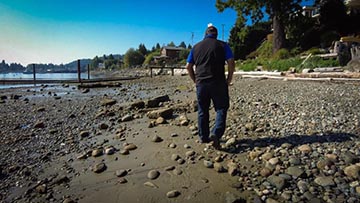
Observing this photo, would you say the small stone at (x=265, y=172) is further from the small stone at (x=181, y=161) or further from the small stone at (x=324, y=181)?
the small stone at (x=181, y=161)

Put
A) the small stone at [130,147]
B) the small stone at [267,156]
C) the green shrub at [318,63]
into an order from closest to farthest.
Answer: the small stone at [267,156] < the small stone at [130,147] < the green shrub at [318,63]

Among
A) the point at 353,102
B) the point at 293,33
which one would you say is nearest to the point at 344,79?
the point at 353,102

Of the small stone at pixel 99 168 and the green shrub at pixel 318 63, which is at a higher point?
the green shrub at pixel 318 63

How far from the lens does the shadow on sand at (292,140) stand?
3.77 meters

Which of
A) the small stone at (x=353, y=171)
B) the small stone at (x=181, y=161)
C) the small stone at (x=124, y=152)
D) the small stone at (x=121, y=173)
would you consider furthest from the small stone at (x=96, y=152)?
the small stone at (x=353, y=171)

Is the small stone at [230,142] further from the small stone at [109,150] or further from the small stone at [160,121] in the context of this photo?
the small stone at [160,121]

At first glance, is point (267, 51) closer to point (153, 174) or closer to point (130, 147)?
point (130, 147)

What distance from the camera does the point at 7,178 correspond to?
3.62 m

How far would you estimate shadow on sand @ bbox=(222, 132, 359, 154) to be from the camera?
3.77 metres

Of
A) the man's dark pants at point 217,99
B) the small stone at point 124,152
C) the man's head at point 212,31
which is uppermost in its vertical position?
the man's head at point 212,31

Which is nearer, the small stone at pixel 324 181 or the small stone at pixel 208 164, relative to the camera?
the small stone at pixel 324 181

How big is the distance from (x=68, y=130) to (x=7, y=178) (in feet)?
8.82

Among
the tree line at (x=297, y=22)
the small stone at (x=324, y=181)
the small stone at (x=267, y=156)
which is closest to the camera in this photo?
the small stone at (x=324, y=181)

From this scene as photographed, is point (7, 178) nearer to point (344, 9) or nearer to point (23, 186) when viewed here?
point (23, 186)
